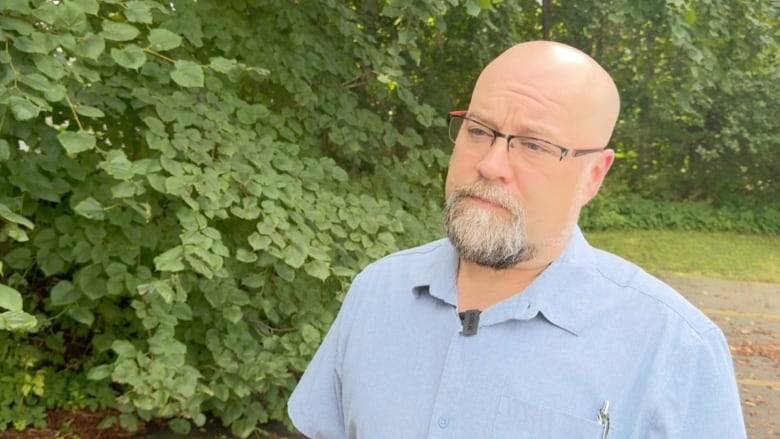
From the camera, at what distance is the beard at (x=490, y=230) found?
4.29 ft

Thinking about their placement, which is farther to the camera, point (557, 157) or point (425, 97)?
point (425, 97)

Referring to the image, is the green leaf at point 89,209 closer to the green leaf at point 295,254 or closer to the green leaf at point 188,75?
the green leaf at point 188,75

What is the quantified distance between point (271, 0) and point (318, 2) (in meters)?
0.28

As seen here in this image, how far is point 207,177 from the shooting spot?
305 cm

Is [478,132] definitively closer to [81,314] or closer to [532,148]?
[532,148]

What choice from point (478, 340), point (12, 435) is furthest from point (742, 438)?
point (12, 435)

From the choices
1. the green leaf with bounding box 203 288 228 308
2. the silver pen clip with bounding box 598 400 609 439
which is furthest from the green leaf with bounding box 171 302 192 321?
the silver pen clip with bounding box 598 400 609 439

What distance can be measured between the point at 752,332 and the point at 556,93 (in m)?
7.70

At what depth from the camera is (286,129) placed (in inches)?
151

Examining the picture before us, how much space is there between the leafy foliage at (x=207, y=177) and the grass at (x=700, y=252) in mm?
7006

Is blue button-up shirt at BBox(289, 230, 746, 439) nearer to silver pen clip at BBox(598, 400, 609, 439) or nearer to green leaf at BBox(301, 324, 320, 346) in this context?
silver pen clip at BBox(598, 400, 609, 439)

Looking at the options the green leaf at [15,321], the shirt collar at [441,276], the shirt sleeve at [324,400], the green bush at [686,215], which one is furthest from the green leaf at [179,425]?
the green bush at [686,215]

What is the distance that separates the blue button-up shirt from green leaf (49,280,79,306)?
2.48 metres

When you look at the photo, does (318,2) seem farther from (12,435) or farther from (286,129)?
(12,435)
